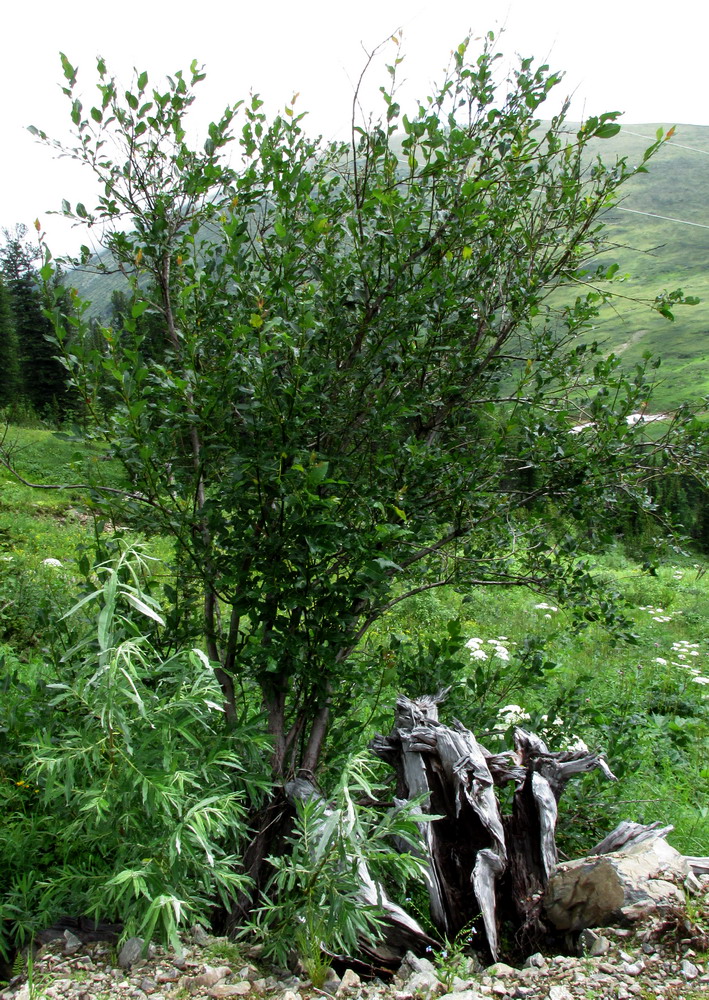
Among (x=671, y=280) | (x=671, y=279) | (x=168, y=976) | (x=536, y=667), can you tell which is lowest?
(x=168, y=976)

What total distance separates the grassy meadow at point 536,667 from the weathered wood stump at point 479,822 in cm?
40

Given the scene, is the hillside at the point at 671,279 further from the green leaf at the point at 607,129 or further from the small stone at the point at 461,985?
the small stone at the point at 461,985

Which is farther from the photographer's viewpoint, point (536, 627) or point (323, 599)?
point (536, 627)

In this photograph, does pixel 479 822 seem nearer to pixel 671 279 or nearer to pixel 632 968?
pixel 632 968

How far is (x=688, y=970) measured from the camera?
7.96 feet

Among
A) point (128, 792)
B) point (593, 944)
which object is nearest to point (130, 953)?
point (128, 792)

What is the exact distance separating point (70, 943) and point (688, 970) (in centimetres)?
232

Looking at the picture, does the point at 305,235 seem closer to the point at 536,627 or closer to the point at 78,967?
the point at 78,967

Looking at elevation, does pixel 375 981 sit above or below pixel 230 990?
below

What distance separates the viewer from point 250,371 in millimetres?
2848

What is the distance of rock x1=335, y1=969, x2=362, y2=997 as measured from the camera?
241 centimetres

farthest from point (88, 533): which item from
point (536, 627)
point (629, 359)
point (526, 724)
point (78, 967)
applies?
point (629, 359)

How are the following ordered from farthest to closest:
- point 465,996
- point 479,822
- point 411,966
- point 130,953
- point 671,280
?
point 671,280 → point 479,822 → point 411,966 → point 130,953 → point 465,996

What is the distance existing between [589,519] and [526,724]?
1.52 m
